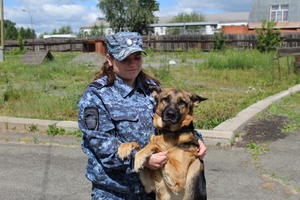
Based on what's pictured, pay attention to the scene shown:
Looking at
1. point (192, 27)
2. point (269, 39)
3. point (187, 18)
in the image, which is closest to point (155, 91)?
point (269, 39)

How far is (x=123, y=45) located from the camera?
244 centimetres

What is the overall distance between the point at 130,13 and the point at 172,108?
69.9 m

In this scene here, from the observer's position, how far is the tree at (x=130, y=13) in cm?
7000

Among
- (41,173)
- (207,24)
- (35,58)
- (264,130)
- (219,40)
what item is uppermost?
(207,24)

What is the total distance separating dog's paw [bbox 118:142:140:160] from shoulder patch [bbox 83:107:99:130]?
204 millimetres

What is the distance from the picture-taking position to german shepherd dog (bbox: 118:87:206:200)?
2426 mm

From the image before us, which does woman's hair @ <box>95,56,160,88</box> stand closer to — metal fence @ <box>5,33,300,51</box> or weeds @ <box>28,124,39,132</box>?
weeds @ <box>28,124,39,132</box>

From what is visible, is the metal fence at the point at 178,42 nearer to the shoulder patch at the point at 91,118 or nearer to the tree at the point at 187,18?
the shoulder patch at the point at 91,118

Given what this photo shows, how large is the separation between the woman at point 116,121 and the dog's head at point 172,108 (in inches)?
3.3

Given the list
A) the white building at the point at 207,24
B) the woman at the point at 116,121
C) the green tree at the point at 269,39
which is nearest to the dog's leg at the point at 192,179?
the woman at the point at 116,121

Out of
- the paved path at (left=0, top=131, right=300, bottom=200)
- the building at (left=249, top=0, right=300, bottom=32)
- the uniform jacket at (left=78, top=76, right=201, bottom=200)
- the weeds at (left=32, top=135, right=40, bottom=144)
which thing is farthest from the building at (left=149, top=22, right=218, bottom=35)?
the uniform jacket at (left=78, top=76, right=201, bottom=200)

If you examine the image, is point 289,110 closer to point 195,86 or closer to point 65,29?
point 195,86

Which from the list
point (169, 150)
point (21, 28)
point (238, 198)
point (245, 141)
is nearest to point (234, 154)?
point (245, 141)

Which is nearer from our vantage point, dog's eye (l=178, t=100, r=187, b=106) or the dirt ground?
dog's eye (l=178, t=100, r=187, b=106)
